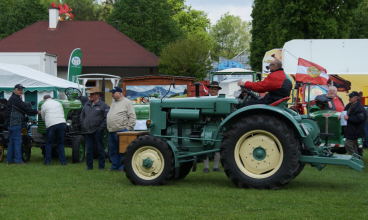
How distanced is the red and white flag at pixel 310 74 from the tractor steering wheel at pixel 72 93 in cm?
592

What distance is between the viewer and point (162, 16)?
56.8 metres

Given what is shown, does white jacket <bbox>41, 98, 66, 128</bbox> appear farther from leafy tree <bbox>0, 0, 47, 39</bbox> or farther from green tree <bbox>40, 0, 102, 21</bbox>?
green tree <bbox>40, 0, 102, 21</bbox>

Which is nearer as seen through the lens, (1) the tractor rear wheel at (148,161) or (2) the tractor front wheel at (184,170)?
(1) the tractor rear wheel at (148,161)

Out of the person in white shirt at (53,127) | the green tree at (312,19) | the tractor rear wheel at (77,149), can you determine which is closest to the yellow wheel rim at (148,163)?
the person in white shirt at (53,127)

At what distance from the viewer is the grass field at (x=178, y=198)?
808 centimetres

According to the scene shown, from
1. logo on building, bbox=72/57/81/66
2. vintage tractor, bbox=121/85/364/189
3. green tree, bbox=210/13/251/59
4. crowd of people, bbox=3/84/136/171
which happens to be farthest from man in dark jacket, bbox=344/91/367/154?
green tree, bbox=210/13/251/59

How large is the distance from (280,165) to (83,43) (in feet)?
154

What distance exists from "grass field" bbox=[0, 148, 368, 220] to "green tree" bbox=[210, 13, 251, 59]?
3521 inches

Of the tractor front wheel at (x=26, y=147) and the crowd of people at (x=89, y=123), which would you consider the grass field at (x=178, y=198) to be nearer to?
the crowd of people at (x=89, y=123)

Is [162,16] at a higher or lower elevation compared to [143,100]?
higher

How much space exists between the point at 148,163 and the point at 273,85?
2.20 meters

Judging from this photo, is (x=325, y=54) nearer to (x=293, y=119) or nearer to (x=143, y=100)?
(x=143, y=100)

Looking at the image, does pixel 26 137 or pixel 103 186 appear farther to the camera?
pixel 26 137

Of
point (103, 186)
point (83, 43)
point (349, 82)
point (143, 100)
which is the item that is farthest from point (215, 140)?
point (83, 43)
